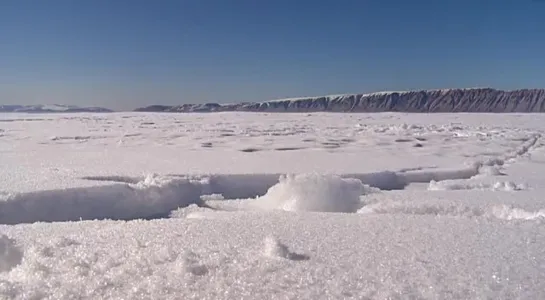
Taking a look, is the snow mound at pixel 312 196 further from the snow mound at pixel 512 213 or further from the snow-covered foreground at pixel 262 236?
the snow mound at pixel 512 213

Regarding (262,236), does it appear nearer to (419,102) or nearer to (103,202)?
(103,202)

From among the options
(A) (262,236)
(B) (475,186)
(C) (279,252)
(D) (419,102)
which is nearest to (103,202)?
(A) (262,236)

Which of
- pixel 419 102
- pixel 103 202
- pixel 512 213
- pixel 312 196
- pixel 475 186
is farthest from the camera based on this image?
pixel 419 102

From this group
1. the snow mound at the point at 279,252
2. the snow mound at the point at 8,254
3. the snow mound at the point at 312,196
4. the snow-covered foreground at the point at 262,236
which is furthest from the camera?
the snow mound at the point at 312,196

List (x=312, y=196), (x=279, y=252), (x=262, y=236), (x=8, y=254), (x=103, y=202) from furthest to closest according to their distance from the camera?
1. (x=103, y=202)
2. (x=312, y=196)
3. (x=262, y=236)
4. (x=8, y=254)
5. (x=279, y=252)

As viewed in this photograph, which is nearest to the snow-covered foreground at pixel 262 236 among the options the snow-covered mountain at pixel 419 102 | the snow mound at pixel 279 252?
the snow mound at pixel 279 252

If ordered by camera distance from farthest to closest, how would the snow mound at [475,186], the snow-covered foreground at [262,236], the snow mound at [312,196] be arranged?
the snow mound at [475,186] → the snow mound at [312,196] → the snow-covered foreground at [262,236]

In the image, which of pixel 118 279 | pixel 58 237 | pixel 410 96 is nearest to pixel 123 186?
pixel 58 237

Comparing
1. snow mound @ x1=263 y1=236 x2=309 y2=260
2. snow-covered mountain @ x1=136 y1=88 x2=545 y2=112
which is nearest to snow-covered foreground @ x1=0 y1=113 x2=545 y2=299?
snow mound @ x1=263 y1=236 x2=309 y2=260
